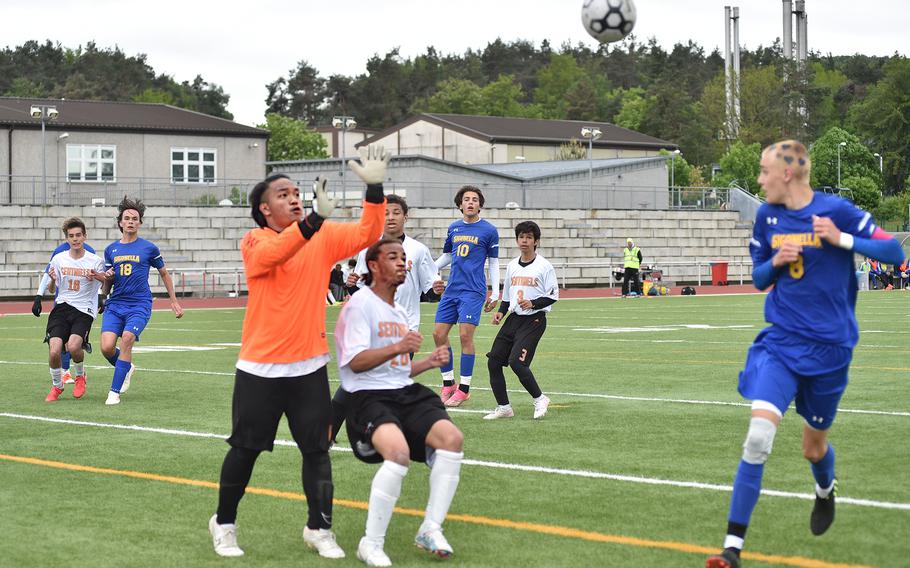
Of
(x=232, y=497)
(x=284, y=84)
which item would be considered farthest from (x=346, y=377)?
(x=284, y=84)

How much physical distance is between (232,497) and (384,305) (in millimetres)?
1252

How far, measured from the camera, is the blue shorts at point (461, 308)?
45.2 feet

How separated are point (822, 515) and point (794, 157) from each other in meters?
1.82

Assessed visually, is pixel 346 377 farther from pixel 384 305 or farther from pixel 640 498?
pixel 640 498

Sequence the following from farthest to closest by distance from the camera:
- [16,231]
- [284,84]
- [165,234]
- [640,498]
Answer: [284,84]
[165,234]
[16,231]
[640,498]

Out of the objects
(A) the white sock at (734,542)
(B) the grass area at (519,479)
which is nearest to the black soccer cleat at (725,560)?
(A) the white sock at (734,542)

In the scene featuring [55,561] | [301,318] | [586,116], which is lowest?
[55,561]

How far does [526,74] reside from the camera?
17000 centimetres

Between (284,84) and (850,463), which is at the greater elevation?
(284,84)

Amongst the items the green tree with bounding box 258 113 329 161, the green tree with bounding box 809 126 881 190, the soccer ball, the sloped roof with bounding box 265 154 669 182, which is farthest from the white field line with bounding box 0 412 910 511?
the green tree with bounding box 258 113 329 161

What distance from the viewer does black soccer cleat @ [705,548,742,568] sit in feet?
19.5

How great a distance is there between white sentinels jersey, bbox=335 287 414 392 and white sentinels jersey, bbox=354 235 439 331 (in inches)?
173

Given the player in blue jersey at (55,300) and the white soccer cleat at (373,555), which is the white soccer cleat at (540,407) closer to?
the player in blue jersey at (55,300)

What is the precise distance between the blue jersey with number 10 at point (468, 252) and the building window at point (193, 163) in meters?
46.4
